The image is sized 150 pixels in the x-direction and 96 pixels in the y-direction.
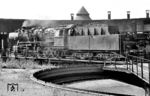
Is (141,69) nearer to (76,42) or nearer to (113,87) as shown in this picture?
(113,87)

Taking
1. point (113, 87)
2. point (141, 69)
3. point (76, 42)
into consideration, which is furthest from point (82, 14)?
point (141, 69)

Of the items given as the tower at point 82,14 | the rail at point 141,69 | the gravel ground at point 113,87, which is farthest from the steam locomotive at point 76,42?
the tower at point 82,14

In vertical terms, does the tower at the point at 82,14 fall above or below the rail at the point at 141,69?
above

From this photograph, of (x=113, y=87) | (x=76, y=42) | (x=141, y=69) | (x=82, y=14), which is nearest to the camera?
(x=141, y=69)

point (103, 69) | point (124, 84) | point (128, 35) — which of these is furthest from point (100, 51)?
point (124, 84)

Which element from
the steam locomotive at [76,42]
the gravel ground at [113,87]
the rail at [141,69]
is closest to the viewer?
the rail at [141,69]

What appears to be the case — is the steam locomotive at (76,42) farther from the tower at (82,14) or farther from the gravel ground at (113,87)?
the tower at (82,14)

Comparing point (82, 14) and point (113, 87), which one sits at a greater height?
point (82, 14)

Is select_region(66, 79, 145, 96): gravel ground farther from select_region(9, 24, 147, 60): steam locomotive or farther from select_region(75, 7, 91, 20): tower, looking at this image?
select_region(75, 7, 91, 20): tower

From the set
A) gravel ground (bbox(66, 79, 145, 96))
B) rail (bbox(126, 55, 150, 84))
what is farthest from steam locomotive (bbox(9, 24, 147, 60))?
gravel ground (bbox(66, 79, 145, 96))

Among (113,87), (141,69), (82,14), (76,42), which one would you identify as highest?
(82,14)

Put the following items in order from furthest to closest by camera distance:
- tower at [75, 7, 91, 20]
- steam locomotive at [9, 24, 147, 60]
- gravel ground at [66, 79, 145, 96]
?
tower at [75, 7, 91, 20], steam locomotive at [9, 24, 147, 60], gravel ground at [66, 79, 145, 96]

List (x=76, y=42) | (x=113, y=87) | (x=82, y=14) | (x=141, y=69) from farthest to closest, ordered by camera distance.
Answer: (x=82, y=14), (x=76, y=42), (x=113, y=87), (x=141, y=69)

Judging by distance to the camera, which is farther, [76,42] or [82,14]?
[82,14]
